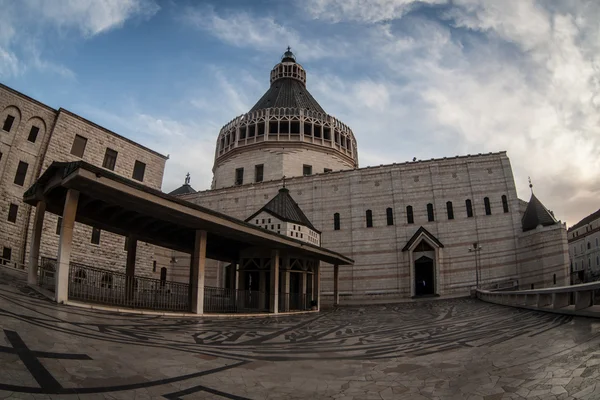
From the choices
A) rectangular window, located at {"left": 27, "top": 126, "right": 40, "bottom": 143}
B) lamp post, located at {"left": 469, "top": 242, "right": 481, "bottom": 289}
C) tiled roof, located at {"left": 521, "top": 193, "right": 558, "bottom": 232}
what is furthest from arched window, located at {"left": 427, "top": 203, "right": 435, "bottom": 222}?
rectangular window, located at {"left": 27, "top": 126, "right": 40, "bottom": 143}

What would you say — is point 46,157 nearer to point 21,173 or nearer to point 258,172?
point 21,173

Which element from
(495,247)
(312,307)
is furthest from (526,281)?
(312,307)

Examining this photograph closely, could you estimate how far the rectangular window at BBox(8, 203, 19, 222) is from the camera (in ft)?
83.5

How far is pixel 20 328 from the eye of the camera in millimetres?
6840

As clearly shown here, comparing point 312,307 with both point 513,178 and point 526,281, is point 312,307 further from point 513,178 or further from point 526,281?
point 513,178

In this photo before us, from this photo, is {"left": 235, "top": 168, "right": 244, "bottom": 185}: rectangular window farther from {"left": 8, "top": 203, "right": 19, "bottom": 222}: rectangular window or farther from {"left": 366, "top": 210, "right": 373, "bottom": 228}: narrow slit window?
{"left": 8, "top": 203, "right": 19, "bottom": 222}: rectangular window

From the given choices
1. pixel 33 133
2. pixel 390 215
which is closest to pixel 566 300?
pixel 390 215

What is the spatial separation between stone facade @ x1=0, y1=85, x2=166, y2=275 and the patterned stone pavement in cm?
1864

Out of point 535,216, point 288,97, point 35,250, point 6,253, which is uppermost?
point 288,97

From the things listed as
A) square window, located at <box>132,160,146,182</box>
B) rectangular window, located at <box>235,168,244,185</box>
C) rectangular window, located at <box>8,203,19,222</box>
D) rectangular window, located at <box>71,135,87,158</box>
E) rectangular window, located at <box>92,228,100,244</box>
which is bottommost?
rectangular window, located at <box>92,228,100,244</box>

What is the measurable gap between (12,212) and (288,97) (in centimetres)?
3701

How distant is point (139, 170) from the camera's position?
3316 cm

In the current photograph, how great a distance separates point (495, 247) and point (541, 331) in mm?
27901

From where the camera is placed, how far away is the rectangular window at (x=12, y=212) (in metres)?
25.5
